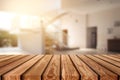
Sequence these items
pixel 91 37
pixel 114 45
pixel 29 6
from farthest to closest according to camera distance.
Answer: pixel 91 37, pixel 114 45, pixel 29 6

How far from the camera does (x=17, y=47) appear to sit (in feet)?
27.6

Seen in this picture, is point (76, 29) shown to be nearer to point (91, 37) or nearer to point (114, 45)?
point (91, 37)

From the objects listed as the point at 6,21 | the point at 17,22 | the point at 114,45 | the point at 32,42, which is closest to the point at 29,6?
the point at 17,22

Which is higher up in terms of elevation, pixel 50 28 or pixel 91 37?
pixel 50 28

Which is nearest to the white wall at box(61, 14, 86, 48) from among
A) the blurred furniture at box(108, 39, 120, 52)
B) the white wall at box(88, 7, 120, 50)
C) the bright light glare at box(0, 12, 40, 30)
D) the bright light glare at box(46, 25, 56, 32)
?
the white wall at box(88, 7, 120, 50)

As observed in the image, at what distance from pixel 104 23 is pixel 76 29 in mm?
2744

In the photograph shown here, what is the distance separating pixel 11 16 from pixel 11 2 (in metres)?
1.65

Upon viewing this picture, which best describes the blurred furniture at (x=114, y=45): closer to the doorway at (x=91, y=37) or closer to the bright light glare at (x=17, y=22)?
Result: the doorway at (x=91, y=37)

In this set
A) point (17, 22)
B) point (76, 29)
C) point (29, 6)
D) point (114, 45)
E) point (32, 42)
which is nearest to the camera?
point (29, 6)

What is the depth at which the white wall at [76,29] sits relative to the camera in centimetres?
1125

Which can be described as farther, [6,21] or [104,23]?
[104,23]

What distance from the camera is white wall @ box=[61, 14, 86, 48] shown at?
11.2m

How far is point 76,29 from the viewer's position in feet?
38.6

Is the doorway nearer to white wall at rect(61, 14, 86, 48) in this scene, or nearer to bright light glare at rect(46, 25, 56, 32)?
white wall at rect(61, 14, 86, 48)
